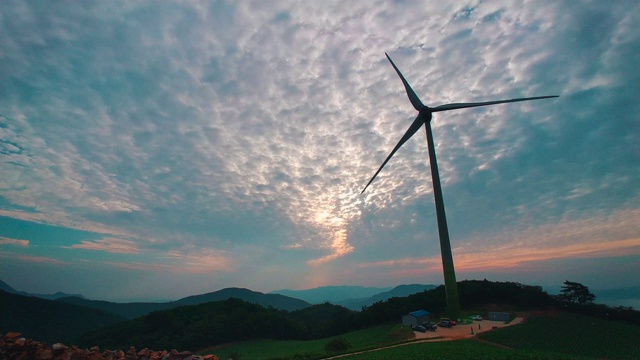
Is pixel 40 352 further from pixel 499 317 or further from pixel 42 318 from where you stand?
pixel 42 318

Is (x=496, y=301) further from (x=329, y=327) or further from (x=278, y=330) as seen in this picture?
(x=278, y=330)

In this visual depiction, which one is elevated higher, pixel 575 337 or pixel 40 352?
A: pixel 40 352

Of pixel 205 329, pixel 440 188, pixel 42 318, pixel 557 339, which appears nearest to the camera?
pixel 440 188

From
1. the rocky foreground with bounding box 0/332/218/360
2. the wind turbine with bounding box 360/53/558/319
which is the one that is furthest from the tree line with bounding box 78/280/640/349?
the rocky foreground with bounding box 0/332/218/360

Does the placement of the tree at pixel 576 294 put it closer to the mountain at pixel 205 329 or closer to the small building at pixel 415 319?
the small building at pixel 415 319

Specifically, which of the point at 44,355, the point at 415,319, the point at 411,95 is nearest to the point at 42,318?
the point at 415,319

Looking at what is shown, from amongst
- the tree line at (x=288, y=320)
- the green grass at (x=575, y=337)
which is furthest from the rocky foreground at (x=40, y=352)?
the tree line at (x=288, y=320)

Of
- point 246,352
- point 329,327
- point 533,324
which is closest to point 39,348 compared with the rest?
point 246,352

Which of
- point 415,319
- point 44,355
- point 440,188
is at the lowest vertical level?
point 415,319
